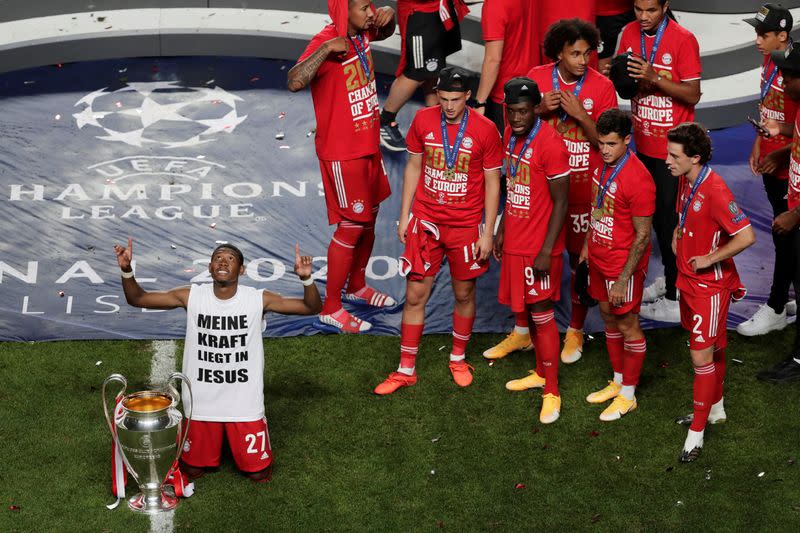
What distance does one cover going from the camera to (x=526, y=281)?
792 centimetres

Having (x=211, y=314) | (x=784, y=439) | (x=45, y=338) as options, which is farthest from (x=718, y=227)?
(x=45, y=338)

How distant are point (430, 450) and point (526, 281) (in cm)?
114

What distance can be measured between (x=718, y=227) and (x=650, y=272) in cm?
246

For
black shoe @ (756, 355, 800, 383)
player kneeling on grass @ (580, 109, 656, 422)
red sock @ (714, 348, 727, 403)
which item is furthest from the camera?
black shoe @ (756, 355, 800, 383)

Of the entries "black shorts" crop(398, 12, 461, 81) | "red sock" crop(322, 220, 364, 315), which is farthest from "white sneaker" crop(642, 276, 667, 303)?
"black shorts" crop(398, 12, 461, 81)

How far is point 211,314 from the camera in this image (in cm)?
711

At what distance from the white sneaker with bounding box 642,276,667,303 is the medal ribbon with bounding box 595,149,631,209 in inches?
71.4

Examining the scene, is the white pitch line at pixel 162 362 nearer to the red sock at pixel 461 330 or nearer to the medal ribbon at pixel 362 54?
the red sock at pixel 461 330

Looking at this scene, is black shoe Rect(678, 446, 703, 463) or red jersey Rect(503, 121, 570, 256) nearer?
black shoe Rect(678, 446, 703, 463)

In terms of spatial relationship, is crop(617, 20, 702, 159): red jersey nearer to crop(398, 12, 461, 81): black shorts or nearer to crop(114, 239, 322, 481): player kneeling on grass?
crop(398, 12, 461, 81): black shorts

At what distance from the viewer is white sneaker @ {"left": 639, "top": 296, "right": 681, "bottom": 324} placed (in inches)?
357

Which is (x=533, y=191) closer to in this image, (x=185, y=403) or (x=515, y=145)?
(x=515, y=145)

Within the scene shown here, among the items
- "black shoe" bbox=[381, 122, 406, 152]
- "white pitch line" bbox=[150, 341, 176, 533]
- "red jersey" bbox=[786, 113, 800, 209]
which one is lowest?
"white pitch line" bbox=[150, 341, 176, 533]

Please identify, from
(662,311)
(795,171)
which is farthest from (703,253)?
(662,311)
